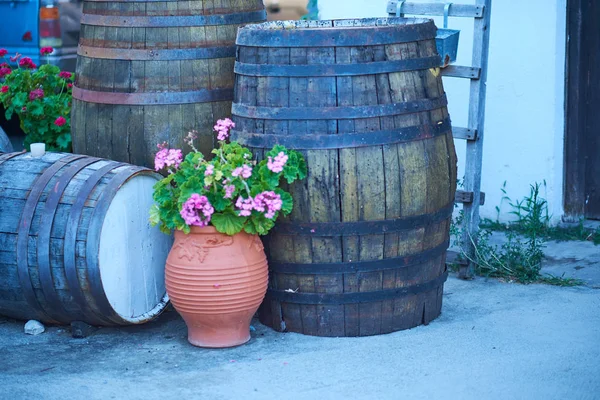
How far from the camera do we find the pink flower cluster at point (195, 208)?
4184 mm

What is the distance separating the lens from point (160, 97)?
4996mm

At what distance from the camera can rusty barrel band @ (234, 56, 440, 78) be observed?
4.25m

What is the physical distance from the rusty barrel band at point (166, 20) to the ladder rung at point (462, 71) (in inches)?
44.2

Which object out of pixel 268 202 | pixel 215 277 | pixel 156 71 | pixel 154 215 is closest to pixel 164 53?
pixel 156 71

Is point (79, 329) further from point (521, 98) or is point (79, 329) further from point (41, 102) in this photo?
point (521, 98)

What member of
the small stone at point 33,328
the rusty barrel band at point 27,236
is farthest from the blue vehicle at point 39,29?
the small stone at point 33,328

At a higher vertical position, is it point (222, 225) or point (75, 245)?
point (222, 225)

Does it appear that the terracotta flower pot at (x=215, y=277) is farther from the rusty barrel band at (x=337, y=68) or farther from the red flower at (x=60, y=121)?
the red flower at (x=60, y=121)

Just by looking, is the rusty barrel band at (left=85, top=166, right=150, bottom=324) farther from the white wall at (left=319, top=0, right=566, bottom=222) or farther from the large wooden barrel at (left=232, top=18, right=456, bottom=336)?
the white wall at (left=319, top=0, right=566, bottom=222)

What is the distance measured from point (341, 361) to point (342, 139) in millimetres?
951

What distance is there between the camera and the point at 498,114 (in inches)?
246

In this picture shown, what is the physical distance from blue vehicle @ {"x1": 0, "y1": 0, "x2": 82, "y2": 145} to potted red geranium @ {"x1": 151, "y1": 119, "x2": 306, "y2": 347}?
384cm

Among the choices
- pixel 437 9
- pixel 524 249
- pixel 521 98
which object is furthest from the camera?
pixel 521 98

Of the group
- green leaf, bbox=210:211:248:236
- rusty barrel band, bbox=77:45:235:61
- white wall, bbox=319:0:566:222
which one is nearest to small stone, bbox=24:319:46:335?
green leaf, bbox=210:211:248:236
